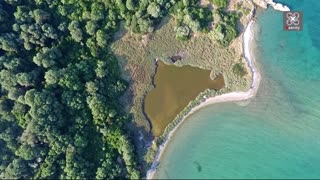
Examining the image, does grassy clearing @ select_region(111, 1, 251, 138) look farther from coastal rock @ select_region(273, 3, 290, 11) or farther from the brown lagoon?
coastal rock @ select_region(273, 3, 290, 11)

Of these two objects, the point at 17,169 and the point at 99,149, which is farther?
the point at 99,149

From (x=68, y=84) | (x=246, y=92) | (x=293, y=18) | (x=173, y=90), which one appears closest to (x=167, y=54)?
(x=173, y=90)

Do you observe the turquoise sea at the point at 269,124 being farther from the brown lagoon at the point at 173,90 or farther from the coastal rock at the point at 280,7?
the brown lagoon at the point at 173,90

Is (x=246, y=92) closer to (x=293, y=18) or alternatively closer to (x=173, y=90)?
(x=173, y=90)

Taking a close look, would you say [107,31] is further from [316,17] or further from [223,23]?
[316,17]

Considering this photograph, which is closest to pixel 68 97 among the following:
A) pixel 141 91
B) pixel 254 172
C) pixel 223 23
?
pixel 141 91

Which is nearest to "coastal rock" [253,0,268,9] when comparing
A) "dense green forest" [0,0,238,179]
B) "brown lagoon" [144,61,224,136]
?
"dense green forest" [0,0,238,179]
